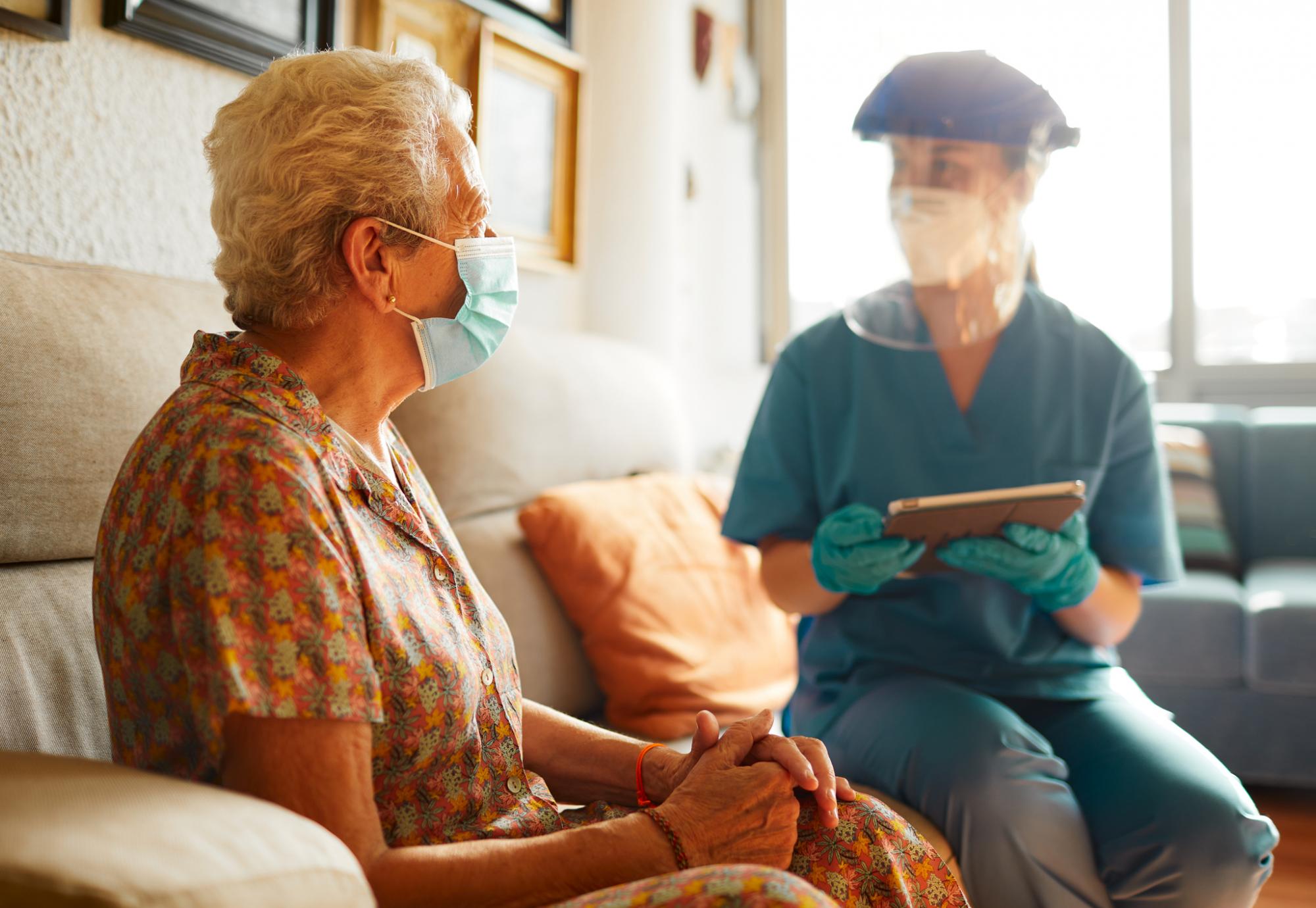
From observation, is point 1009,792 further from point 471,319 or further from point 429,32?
point 429,32

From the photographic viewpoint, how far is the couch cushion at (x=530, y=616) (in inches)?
58.0

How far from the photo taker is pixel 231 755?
70 centimetres

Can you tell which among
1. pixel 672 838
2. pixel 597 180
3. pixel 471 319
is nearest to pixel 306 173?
pixel 471 319

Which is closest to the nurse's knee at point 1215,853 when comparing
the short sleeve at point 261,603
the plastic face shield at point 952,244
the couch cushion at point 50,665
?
the plastic face shield at point 952,244

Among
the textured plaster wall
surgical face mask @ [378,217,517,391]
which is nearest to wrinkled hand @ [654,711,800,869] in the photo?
surgical face mask @ [378,217,517,391]

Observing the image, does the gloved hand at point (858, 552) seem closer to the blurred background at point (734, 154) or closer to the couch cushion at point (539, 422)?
the blurred background at point (734, 154)

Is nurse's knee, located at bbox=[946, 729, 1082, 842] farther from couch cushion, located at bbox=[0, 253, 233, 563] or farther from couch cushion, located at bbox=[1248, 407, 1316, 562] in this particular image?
couch cushion, located at bbox=[1248, 407, 1316, 562]

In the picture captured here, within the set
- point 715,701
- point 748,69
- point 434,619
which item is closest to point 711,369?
point 748,69

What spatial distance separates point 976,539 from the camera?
124 cm

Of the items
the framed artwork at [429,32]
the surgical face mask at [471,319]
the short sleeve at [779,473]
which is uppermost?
the framed artwork at [429,32]

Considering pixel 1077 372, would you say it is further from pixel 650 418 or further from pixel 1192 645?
pixel 1192 645

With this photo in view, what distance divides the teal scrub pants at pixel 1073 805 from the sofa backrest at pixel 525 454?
477 mm

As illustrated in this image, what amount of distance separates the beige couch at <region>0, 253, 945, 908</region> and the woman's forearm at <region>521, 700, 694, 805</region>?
0.33 meters

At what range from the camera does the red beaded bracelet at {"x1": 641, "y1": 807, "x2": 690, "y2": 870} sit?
0.83 meters
